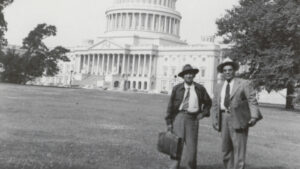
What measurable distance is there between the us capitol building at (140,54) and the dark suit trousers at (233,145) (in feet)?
304

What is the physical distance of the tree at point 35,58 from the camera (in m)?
70.9

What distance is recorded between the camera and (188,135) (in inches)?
369

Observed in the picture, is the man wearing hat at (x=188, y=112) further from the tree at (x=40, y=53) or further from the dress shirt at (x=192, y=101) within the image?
the tree at (x=40, y=53)

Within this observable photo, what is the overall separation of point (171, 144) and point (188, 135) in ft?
1.56

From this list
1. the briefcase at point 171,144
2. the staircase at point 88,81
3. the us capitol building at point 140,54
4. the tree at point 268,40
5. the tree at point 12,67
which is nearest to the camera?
the briefcase at point 171,144

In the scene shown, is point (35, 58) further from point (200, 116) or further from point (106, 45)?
point (200, 116)

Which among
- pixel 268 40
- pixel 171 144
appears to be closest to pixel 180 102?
pixel 171 144

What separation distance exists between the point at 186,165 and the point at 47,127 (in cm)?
761

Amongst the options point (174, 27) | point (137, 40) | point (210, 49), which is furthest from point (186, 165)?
point (174, 27)

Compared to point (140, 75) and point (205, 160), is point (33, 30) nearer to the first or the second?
point (140, 75)

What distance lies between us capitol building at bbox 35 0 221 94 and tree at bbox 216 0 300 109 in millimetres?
53111

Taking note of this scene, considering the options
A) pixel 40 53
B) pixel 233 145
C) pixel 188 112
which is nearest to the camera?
pixel 233 145

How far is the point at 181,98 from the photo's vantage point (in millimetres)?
9562

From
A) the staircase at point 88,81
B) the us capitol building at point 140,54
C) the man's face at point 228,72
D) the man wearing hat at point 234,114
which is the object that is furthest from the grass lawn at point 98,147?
the staircase at point 88,81
